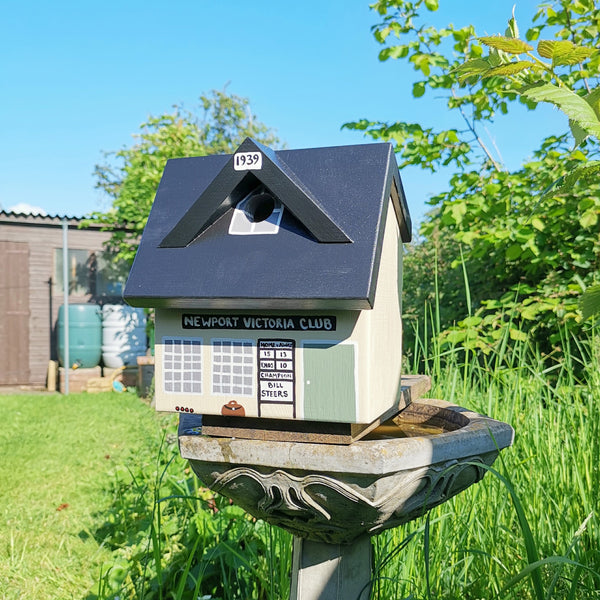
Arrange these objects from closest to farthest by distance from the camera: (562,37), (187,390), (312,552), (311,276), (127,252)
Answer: (311,276) → (187,390) → (312,552) → (562,37) → (127,252)

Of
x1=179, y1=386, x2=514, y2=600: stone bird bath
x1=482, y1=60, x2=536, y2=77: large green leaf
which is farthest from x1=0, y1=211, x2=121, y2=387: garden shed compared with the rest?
x1=482, y1=60, x2=536, y2=77: large green leaf

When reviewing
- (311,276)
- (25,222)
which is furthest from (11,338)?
(311,276)

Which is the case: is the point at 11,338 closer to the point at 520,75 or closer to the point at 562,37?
the point at 562,37

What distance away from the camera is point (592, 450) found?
6.75ft

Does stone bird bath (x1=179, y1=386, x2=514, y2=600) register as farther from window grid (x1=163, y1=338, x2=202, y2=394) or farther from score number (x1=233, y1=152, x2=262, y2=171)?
score number (x1=233, y1=152, x2=262, y2=171)

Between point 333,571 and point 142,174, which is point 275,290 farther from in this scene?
point 142,174

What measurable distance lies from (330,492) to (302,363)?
1.02ft

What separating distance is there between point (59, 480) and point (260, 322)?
4.02m

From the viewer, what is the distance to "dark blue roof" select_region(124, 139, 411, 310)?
49.7 inches

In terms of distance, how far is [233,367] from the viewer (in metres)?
1.39

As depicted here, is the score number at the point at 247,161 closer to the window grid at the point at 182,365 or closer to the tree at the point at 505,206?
the window grid at the point at 182,365

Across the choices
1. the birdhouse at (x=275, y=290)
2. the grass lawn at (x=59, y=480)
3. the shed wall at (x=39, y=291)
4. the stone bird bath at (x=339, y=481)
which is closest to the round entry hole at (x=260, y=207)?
the birdhouse at (x=275, y=290)

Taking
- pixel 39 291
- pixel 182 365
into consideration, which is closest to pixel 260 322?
pixel 182 365

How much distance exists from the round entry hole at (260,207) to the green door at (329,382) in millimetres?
391
